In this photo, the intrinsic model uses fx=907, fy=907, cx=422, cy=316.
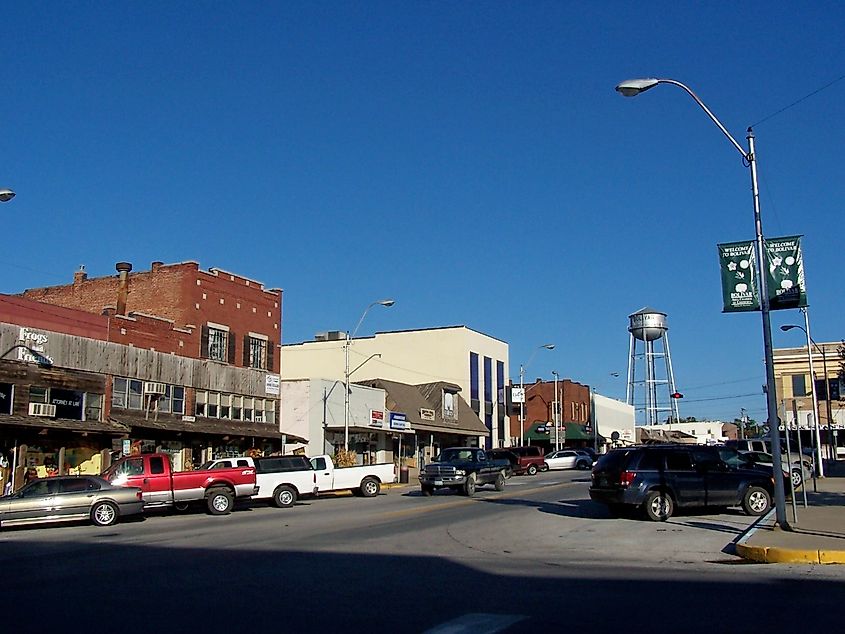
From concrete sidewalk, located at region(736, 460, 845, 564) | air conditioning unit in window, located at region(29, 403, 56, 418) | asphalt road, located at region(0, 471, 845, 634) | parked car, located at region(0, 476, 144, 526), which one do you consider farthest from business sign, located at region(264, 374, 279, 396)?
concrete sidewalk, located at region(736, 460, 845, 564)

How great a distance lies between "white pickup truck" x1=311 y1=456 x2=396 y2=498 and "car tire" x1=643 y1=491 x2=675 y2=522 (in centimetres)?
1596

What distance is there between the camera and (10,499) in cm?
2478

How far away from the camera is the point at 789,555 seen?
14.9 meters

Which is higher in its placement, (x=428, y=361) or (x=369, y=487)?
(x=428, y=361)

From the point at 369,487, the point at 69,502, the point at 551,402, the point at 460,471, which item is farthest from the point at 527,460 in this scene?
the point at 69,502

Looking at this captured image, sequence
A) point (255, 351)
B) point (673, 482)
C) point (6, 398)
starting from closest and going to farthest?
point (673, 482) < point (6, 398) < point (255, 351)

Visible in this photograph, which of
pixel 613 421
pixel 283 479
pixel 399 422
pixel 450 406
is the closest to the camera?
pixel 283 479

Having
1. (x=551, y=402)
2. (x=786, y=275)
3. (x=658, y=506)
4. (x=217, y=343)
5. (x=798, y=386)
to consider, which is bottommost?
(x=658, y=506)

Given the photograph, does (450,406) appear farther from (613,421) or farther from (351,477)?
(613,421)

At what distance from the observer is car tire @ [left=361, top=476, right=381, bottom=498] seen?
3861cm

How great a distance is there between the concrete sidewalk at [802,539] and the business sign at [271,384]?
29.8m

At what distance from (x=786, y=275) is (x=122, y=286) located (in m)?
33.8

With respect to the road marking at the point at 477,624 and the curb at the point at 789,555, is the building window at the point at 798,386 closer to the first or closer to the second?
the curb at the point at 789,555

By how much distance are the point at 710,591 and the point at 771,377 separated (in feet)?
27.7
